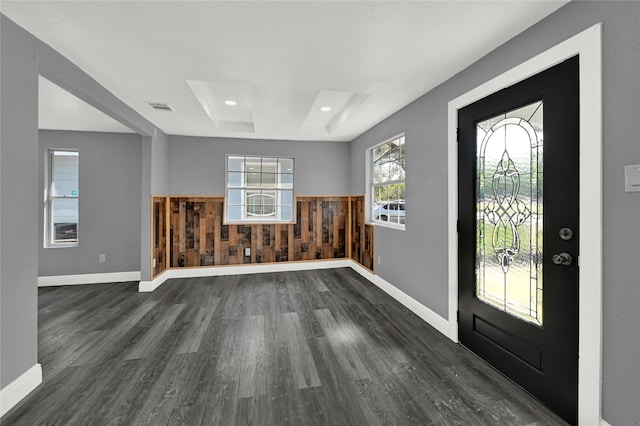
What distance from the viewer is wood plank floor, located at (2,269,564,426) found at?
1.70 metres

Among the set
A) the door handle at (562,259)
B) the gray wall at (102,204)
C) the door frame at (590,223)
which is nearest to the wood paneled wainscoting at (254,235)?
the gray wall at (102,204)

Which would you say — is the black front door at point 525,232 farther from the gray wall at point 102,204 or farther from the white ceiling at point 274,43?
the gray wall at point 102,204

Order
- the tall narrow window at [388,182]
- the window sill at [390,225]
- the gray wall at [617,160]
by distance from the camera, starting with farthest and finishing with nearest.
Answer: the tall narrow window at [388,182], the window sill at [390,225], the gray wall at [617,160]

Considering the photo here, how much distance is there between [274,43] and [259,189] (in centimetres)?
339

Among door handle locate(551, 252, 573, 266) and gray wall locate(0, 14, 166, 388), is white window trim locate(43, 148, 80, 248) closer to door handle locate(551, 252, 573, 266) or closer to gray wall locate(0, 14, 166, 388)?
gray wall locate(0, 14, 166, 388)

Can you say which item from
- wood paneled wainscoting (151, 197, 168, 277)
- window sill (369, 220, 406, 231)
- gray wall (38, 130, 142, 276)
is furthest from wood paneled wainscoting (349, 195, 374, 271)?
gray wall (38, 130, 142, 276)

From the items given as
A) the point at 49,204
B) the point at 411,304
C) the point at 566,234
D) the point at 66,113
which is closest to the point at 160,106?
the point at 66,113

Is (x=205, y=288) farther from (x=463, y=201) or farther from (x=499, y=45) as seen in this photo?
(x=499, y=45)

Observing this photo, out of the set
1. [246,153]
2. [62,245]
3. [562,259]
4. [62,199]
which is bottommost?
[62,245]

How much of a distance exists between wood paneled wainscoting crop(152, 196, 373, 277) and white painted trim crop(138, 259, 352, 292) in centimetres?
Result: 8

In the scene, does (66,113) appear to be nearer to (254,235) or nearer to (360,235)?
(254,235)

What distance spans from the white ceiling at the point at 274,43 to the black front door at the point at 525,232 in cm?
51

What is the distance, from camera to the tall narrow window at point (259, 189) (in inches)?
205

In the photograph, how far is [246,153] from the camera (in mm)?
5141
